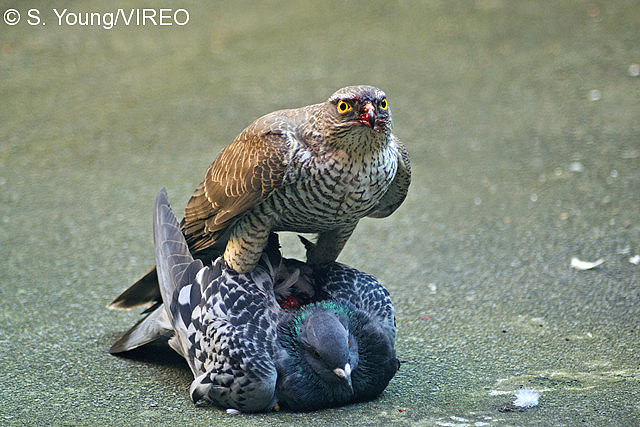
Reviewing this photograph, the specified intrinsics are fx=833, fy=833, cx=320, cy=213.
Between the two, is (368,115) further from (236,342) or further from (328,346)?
(236,342)

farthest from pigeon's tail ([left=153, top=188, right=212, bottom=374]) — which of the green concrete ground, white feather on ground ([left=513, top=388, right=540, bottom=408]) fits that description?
white feather on ground ([left=513, top=388, right=540, bottom=408])

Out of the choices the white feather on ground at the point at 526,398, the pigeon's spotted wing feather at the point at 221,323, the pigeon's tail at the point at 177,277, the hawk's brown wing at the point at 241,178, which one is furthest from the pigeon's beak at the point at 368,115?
the white feather on ground at the point at 526,398

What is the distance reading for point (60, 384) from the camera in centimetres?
377

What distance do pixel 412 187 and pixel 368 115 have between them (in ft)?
9.74

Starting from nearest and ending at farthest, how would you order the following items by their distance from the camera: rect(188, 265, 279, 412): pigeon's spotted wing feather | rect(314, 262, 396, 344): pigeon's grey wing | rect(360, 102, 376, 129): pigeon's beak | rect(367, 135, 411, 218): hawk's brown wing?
rect(360, 102, 376, 129): pigeon's beak, rect(188, 265, 279, 412): pigeon's spotted wing feather, rect(314, 262, 396, 344): pigeon's grey wing, rect(367, 135, 411, 218): hawk's brown wing

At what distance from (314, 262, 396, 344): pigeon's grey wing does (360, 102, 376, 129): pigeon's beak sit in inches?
34.1

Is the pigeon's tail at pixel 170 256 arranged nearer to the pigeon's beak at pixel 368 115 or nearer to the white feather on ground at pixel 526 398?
the pigeon's beak at pixel 368 115

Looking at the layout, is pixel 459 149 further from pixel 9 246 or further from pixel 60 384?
pixel 60 384

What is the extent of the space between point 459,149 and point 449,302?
7.51 feet

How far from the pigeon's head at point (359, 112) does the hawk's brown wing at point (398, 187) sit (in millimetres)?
383

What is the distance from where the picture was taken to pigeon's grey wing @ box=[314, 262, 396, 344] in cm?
369

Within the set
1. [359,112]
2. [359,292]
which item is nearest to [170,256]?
[359,292]

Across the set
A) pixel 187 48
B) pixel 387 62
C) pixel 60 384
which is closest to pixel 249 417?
pixel 60 384

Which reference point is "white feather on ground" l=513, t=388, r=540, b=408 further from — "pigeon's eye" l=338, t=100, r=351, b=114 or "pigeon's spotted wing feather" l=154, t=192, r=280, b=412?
"pigeon's eye" l=338, t=100, r=351, b=114
